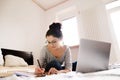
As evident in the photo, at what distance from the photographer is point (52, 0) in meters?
3.43

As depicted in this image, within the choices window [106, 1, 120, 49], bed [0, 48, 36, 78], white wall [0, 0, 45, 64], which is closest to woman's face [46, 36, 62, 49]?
bed [0, 48, 36, 78]

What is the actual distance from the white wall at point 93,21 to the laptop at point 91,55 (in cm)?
150

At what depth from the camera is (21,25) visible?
3234 millimetres

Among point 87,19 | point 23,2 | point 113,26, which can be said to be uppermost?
point 23,2

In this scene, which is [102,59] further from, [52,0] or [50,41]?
[52,0]

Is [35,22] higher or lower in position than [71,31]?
higher

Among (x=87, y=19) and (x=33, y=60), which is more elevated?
(x=87, y=19)

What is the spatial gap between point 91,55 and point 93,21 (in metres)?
1.82

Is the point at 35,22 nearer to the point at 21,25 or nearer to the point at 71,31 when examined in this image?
the point at 21,25

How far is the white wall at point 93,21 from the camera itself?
2570 millimetres

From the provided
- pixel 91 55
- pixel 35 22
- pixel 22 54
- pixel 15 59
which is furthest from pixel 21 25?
pixel 91 55

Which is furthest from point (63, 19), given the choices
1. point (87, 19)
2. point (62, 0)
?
point (87, 19)

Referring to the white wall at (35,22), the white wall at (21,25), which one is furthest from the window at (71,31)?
the white wall at (21,25)

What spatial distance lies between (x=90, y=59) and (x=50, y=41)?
58 centimetres
